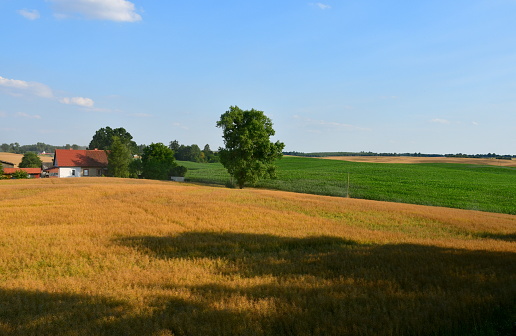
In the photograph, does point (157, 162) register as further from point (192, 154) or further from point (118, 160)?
point (192, 154)

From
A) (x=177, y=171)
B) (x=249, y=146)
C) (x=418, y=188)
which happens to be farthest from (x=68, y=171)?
(x=418, y=188)

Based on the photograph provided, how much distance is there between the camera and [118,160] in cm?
8369

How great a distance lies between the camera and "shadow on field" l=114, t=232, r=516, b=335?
5.83 meters

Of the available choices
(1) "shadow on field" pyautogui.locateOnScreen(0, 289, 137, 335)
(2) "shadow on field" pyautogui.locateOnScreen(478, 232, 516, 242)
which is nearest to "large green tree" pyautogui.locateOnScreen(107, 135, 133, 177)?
(2) "shadow on field" pyautogui.locateOnScreen(478, 232, 516, 242)

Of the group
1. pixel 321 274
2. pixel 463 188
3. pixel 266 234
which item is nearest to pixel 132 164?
pixel 463 188

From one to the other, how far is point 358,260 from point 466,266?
9.28 feet

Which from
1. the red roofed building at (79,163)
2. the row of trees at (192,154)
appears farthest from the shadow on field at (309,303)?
the row of trees at (192,154)

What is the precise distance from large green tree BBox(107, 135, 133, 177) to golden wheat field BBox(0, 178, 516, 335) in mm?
69432

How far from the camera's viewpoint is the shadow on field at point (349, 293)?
5832mm

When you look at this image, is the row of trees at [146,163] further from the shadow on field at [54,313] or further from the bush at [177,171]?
the shadow on field at [54,313]

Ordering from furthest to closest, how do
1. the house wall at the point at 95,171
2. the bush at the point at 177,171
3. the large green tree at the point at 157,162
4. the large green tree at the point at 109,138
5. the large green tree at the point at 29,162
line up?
the large green tree at the point at 109,138
the large green tree at the point at 29,162
the house wall at the point at 95,171
the bush at the point at 177,171
the large green tree at the point at 157,162

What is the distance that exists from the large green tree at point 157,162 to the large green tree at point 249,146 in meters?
30.2

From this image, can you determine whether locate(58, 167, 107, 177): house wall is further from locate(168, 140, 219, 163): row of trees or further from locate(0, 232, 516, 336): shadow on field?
locate(0, 232, 516, 336): shadow on field

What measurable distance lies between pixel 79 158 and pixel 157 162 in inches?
941
